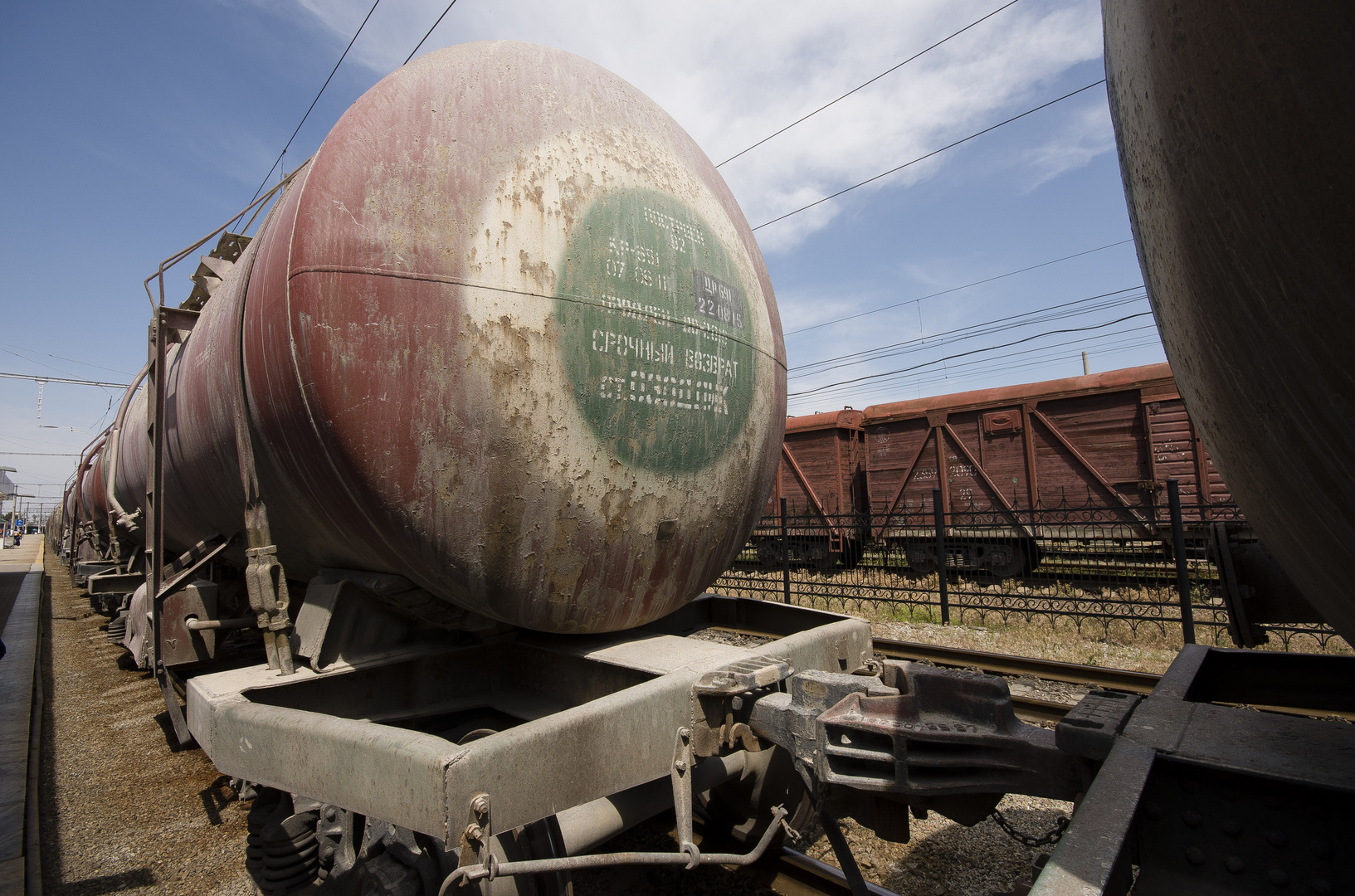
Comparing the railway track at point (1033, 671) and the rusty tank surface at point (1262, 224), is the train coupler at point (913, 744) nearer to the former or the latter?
the rusty tank surface at point (1262, 224)

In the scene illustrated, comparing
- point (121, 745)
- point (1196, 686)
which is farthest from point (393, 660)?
point (121, 745)

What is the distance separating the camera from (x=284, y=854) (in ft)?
8.20

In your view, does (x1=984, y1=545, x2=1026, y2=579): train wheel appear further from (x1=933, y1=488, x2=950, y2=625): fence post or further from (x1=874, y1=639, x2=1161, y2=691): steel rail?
(x1=874, y1=639, x2=1161, y2=691): steel rail

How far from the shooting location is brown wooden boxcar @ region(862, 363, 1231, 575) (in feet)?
35.1

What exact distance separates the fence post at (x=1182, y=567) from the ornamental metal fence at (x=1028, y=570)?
2cm

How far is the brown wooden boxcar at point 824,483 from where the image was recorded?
14.4m

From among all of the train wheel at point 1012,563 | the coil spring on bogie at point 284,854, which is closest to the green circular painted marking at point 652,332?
the coil spring on bogie at point 284,854

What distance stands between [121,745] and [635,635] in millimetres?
4872

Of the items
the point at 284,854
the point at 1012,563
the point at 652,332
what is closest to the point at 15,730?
the point at 284,854

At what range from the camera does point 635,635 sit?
303 cm

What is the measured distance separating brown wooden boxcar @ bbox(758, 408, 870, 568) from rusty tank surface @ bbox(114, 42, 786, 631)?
1183 centimetres

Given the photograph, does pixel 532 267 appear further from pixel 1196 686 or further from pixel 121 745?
pixel 121 745

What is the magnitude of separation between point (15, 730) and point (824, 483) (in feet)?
41.8

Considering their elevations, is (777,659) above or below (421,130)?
below
